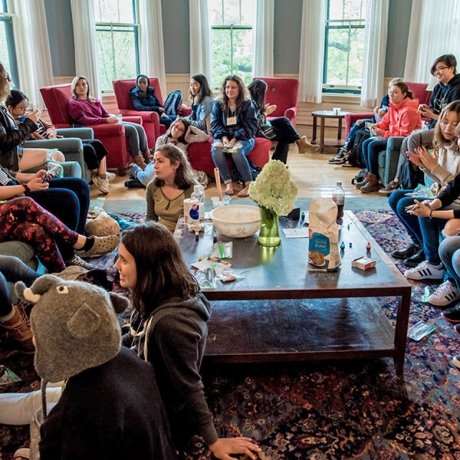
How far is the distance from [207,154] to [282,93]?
2047 mm

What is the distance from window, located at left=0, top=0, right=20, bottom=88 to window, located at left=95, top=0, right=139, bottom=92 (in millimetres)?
1093

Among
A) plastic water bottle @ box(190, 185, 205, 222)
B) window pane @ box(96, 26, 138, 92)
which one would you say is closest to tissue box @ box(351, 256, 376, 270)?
plastic water bottle @ box(190, 185, 205, 222)

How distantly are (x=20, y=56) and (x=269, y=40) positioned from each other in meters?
3.15

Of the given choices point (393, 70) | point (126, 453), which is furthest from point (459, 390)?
point (393, 70)

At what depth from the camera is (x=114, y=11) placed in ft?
21.7

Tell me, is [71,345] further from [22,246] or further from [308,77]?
[308,77]

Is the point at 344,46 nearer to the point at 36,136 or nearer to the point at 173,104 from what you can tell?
the point at 173,104

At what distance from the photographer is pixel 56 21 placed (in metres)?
6.23

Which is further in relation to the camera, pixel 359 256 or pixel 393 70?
pixel 393 70

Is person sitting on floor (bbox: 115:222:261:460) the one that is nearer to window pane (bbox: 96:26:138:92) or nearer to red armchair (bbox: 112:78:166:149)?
red armchair (bbox: 112:78:166:149)

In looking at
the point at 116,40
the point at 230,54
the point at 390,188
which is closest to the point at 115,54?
the point at 116,40

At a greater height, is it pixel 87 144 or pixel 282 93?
pixel 282 93

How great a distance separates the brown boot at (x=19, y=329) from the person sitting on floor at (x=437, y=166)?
2.14 m

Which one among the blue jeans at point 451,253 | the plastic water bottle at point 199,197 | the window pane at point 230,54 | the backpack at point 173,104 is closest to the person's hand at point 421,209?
the blue jeans at point 451,253
